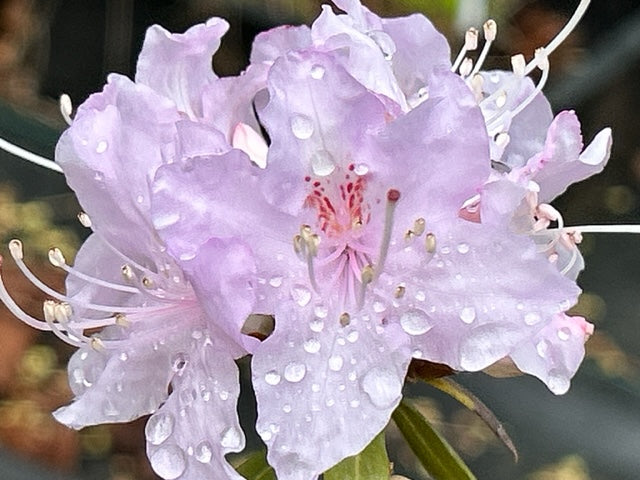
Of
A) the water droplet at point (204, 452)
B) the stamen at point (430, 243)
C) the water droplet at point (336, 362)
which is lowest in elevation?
the water droplet at point (204, 452)

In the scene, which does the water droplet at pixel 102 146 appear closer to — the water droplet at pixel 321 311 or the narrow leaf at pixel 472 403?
the water droplet at pixel 321 311

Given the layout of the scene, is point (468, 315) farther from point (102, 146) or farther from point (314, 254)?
point (102, 146)

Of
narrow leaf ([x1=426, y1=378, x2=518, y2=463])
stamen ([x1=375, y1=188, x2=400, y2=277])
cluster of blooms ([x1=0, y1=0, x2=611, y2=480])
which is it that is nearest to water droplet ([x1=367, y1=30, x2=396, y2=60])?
cluster of blooms ([x1=0, y1=0, x2=611, y2=480])

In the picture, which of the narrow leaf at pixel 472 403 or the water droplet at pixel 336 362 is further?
the narrow leaf at pixel 472 403

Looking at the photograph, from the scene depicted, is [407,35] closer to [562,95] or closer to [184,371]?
[184,371]

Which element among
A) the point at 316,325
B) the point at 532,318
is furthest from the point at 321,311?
the point at 532,318

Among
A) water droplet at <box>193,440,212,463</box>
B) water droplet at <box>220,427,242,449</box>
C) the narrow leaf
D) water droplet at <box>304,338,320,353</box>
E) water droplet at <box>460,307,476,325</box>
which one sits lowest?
the narrow leaf

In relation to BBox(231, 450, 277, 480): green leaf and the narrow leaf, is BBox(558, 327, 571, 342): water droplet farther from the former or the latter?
BBox(231, 450, 277, 480): green leaf

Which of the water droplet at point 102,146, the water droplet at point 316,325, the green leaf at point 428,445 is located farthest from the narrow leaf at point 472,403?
the water droplet at point 102,146
